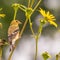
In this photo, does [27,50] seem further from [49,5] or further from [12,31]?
[12,31]

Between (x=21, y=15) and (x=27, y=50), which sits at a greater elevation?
(x=21, y=15)

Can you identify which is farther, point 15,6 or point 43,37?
point 43,37

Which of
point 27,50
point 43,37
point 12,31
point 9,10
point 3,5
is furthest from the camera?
point 43,37

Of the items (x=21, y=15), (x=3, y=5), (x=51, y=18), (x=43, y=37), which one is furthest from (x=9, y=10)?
(x=51, y=18)

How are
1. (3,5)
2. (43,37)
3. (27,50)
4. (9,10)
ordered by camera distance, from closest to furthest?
(9,10) < (3,5) < (27,50) < (43,37)

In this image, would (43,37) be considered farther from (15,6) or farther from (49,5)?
(15,6)

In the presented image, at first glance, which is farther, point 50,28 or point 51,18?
point 50,28

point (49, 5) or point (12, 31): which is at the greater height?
point (49, 5)

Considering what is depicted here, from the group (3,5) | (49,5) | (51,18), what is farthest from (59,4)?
(51,18)

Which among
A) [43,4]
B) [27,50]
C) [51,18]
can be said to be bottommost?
[27,50]
